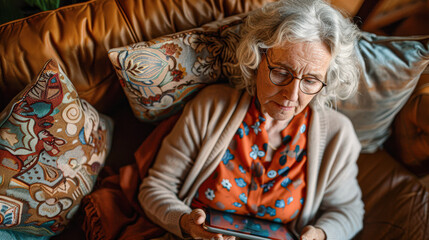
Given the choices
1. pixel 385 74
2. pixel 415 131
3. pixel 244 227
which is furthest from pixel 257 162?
pixel 415 131

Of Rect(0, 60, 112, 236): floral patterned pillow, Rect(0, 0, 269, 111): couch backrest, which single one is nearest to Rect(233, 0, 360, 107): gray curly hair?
Rect(0, 0, 269, 111): couch backrest

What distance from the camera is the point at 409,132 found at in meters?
1.27

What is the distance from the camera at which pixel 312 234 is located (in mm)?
1064

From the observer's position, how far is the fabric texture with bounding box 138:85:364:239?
3.65ft

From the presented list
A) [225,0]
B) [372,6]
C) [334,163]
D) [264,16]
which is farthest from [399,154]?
[225,0]

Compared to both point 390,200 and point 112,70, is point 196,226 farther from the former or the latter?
point 390,200

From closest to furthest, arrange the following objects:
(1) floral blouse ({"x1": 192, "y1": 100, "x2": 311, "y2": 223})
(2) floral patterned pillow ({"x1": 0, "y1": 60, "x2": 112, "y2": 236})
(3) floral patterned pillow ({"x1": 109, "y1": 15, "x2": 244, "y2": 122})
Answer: (2) floral patterned pillow ({"x1": 0, "y1": 60, "x2": 112, "y2": 236}), (3) floral patterned pillow ({"x1": 109, "y1": 15, "x2": 244, "y2": 122}), (1) floral blouse ({"x1": 192, "y1": 100, "x2": 311, "y2": 223})

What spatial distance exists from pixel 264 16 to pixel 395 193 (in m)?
0.97

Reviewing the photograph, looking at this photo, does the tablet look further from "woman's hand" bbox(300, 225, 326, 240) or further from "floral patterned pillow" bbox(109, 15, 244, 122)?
"floral patterned pillow" bbox(109, 15, 244, 122)

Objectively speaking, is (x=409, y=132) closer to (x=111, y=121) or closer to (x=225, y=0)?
(x=225, y=0)

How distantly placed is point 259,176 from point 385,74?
664mm

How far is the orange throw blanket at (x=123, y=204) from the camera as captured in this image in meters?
1.10

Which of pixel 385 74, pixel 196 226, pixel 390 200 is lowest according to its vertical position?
pixel 390 200

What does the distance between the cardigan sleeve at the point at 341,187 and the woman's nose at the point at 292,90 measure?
0.32 metres
